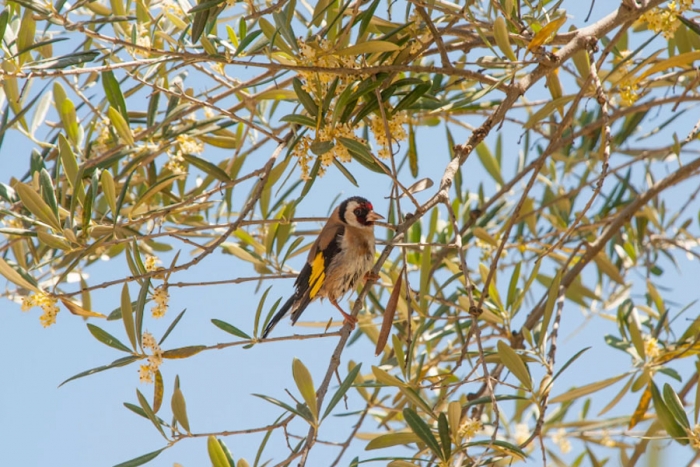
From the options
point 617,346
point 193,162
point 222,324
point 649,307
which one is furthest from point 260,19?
point 649,307

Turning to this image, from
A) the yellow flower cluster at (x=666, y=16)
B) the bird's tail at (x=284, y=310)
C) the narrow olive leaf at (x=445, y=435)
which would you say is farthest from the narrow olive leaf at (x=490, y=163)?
the narrow olive leaf at (x=445, y=435)

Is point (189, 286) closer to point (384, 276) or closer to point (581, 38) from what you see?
point (384, 276)

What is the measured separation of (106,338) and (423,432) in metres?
1.12

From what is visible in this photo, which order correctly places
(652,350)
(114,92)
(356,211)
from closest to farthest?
1. (114,92)
2. (652,350)
3. (356,211)

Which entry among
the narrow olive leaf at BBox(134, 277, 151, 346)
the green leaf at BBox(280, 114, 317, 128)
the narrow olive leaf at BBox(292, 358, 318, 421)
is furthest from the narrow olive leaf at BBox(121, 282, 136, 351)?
the green leaf at BBox(280, 114, 317, 128)

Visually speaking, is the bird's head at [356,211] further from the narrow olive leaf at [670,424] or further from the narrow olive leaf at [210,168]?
the narrow olive leaf at [670,424]

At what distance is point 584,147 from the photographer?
4875 mm

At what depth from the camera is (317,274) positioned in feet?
12.8

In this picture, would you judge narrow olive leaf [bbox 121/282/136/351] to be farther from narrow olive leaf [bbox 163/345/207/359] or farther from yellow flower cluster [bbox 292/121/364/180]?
yellow flower cluster [bbox 292/121/364/180]

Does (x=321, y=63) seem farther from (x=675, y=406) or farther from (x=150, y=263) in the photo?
(x=675, y=406)

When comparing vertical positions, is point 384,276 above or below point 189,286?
above

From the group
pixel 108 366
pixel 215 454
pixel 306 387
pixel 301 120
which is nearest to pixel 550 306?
pixel 306 387

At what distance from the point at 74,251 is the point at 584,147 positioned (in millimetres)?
3226

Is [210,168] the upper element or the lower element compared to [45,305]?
upper
